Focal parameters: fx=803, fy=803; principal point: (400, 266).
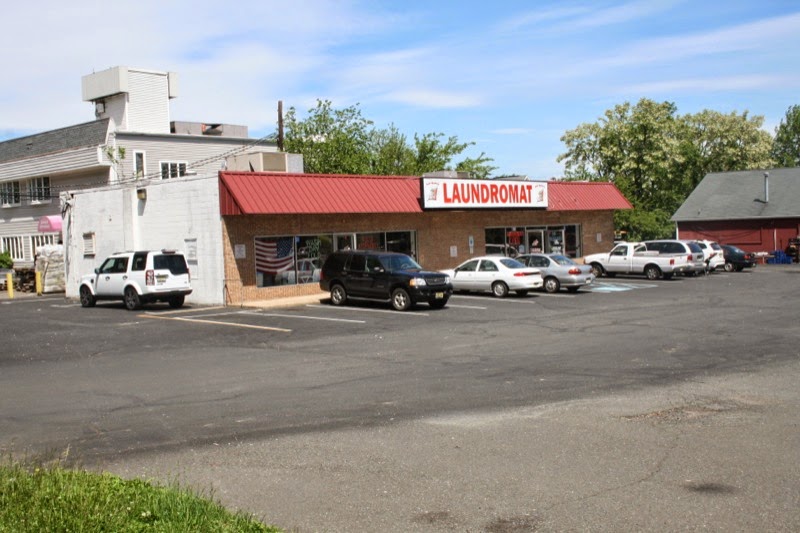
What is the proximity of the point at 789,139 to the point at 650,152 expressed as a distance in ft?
157

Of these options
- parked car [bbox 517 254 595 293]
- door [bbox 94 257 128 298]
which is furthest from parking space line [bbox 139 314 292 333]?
parked car [bbox 517 254 595 293]

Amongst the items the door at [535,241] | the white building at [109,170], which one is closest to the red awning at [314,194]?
the white building at [109,170]

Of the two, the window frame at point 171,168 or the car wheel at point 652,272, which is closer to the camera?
the car wheel at point 652,272

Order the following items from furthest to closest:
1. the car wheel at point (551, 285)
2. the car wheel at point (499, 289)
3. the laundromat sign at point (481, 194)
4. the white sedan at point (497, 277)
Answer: the laundromat sign at point (481, 194) → the car wheel at point (551, 285) → the car wheel at point (499, 289) → the white sedan at point (497, 277)

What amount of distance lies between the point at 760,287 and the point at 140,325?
2325 centimetres

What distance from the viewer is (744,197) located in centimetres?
5841

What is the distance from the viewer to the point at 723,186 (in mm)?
61250

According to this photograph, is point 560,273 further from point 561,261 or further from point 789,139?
point 789,139

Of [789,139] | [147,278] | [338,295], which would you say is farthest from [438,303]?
[789,139]

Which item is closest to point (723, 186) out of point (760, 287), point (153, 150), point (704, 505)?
point (760, 287)

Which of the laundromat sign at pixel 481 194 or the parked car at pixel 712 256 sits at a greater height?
the laundromat sign at pixel 481 194

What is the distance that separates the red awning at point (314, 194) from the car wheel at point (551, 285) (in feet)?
19.3

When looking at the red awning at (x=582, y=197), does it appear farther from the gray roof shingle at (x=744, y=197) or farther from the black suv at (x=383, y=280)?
the gray roof shingle at (x=744, y=197)

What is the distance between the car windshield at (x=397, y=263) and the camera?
2565 cm
